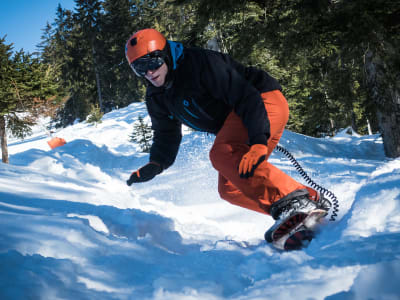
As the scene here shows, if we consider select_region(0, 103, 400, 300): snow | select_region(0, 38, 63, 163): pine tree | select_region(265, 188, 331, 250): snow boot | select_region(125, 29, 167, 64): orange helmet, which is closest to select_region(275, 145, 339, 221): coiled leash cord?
select_region(0, 103, 400, 300): snow

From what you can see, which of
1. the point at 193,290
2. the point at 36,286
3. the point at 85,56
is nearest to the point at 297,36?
the point at 193,290

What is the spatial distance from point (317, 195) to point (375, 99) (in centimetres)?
299

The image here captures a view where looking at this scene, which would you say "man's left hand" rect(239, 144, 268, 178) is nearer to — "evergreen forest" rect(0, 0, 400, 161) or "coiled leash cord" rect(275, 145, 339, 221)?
"coiled leash cord" rect(275, 145, 339, 221)

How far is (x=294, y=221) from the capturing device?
1.93 m

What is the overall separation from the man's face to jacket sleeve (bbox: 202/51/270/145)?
12.4 inches

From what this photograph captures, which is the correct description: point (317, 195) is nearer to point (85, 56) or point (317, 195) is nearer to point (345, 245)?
point (345, 245)

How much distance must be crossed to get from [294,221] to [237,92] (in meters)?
0.99

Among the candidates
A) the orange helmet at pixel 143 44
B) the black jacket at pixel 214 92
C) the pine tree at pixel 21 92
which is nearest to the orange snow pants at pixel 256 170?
the black jacket at pixel 214 92

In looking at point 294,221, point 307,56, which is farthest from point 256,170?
point 307,56

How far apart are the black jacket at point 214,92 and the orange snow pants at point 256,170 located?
14 cm

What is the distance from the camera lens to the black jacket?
2084mm

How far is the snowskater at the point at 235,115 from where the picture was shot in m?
1.97

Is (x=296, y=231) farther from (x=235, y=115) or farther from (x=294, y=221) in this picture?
(x=235, y=115)

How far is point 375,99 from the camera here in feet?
14.6
